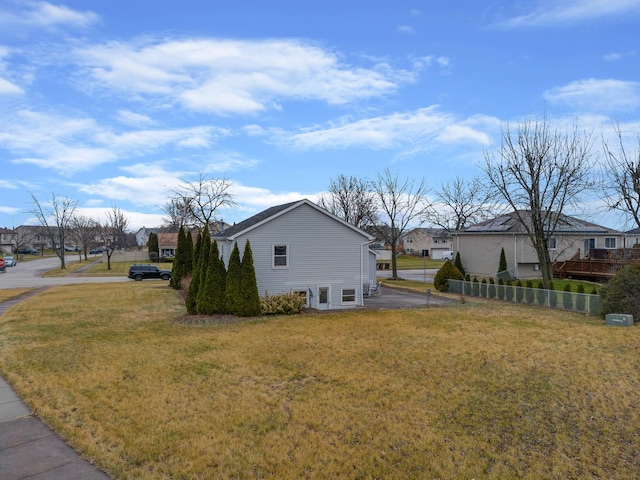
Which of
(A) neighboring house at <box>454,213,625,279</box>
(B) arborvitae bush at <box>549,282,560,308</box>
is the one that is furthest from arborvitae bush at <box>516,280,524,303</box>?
(A) neighboring house at <box>454,213,625,279</box>

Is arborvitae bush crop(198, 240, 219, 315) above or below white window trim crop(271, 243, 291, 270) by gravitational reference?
below

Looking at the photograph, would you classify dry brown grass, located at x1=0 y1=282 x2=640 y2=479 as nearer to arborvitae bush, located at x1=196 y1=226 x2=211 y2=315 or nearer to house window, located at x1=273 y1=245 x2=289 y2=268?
arborvitae bush, located at x1=196 y1=226 x2=211 y2=315

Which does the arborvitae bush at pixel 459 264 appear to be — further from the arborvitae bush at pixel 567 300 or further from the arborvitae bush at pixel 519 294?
the arborvitae bush at pixel 567 300

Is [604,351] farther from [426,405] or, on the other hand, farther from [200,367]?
[200,367]

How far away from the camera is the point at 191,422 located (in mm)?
8883

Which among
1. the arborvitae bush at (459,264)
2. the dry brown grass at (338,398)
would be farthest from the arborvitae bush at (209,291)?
the arborvitae bush at (459,264)

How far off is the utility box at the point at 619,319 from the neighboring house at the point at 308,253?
11830mm

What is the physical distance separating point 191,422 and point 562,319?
18.3 m

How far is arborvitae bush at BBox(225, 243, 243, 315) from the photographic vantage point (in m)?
22.0

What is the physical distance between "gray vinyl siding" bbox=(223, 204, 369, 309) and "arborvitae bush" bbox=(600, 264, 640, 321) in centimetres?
1187

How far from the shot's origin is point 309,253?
995 inches

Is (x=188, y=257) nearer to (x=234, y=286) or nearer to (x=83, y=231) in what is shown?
(x=234, y=286)

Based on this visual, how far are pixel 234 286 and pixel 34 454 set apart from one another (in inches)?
582

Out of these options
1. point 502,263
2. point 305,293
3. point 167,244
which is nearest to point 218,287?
point 305,293
